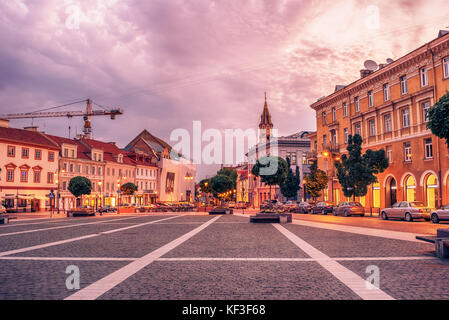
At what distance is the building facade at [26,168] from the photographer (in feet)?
153

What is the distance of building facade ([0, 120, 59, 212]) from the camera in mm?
46781

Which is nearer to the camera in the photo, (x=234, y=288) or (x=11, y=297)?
(x=11, y=297)

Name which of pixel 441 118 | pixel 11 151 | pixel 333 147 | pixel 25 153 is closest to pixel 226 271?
pixel 441 118

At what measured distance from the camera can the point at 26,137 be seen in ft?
168

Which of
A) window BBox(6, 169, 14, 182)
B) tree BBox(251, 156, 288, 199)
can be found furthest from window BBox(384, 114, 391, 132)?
window BBox(6, 169, 14, 182)

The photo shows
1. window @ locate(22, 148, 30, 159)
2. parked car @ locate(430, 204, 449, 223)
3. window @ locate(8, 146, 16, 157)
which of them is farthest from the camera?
window @ locate(22, 148, 30, 159)

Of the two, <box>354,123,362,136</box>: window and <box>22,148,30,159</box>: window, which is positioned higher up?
<box>354,123,362,136</box>: window

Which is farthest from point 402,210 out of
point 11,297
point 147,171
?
point 147,171

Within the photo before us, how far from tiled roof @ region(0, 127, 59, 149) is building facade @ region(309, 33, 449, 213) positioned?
38.3m

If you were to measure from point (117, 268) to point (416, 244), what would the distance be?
9.45 meters

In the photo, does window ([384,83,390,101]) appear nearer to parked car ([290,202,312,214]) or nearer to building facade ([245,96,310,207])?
parked car ([290,202,312,214])
